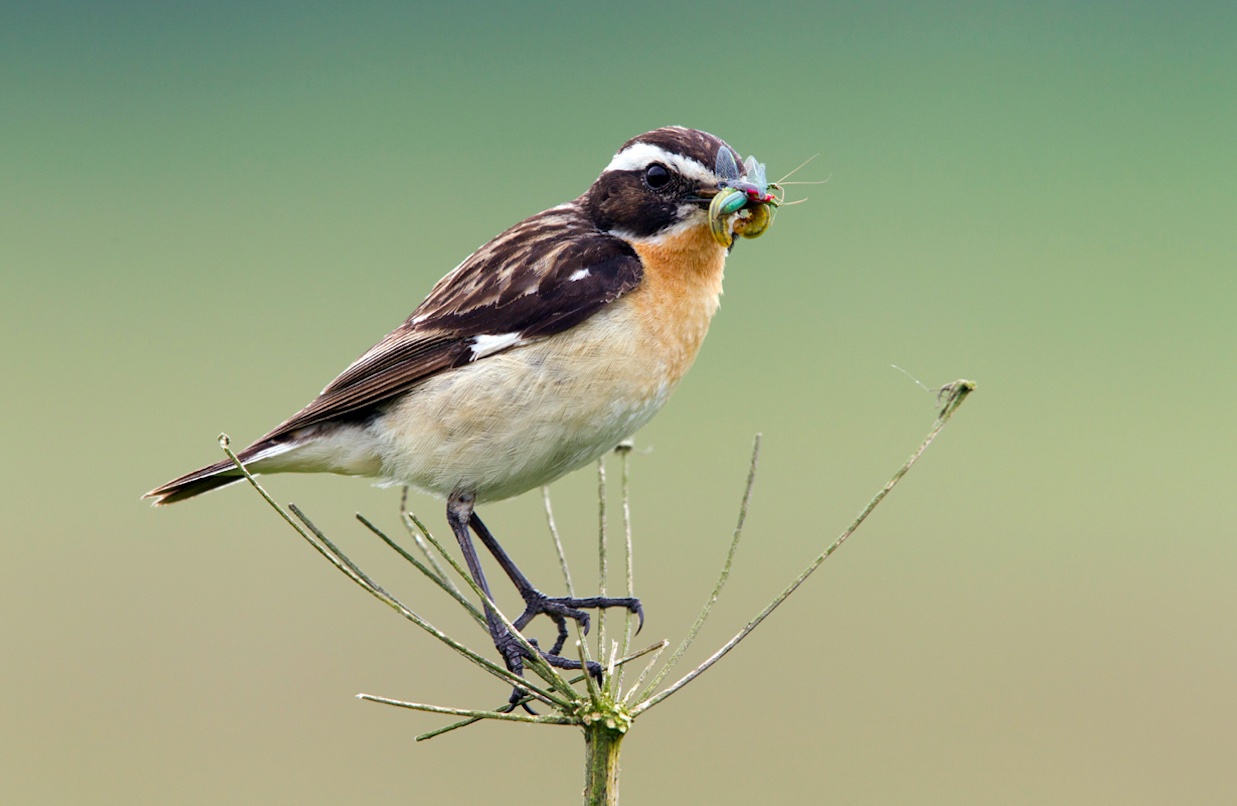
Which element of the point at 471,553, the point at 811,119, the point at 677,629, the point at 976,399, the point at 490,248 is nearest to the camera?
the point at 471,553

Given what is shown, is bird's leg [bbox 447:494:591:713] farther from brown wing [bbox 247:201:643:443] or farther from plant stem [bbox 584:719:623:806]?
plant stem [bbox 584:719:623:806]

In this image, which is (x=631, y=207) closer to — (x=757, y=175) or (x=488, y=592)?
(x=757, y=175)

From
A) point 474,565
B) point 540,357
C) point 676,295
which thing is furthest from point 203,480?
point 676,295

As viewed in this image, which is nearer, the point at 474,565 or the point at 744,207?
the point at 744,207

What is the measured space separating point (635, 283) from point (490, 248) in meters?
0.62

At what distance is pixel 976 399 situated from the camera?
1373 cm

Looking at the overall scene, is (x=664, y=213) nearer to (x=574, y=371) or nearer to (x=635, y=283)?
(x=635, y=283)

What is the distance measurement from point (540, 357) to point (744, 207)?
84cm

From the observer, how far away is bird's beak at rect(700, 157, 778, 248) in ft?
13.0

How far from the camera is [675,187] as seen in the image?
437 centimetres

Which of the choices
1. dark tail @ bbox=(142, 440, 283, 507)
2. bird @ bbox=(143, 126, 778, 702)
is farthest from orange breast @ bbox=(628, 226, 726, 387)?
dark tail @ bbox=(142, 440, 283, 507)

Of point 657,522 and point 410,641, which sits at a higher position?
point 657,522

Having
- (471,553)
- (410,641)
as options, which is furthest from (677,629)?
(471,553)

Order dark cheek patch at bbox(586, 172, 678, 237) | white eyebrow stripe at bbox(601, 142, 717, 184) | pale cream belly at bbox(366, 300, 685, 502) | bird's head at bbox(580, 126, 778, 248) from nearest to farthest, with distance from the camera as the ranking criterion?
bird's head at bbox(580, 126, 778, 248), pale cream belly at bbox(366, 300, 685, 502), white eyebrow stripe at bbox(601, 142, 717, 184), dark cheek patch at bbox(586, 172, 678, 237)
